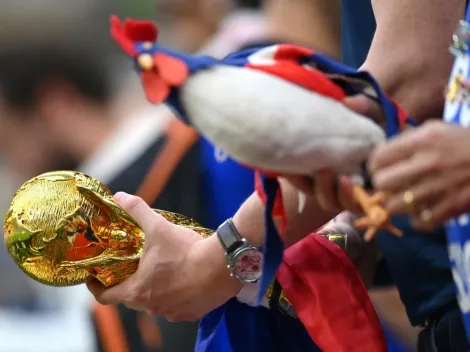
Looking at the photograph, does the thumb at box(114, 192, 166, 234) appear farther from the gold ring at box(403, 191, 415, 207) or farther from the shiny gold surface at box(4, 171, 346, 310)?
the gold ring at box(403, 191, 415, 207)

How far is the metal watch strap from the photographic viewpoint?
85cm

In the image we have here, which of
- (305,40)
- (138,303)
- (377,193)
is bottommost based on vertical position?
(305,40)

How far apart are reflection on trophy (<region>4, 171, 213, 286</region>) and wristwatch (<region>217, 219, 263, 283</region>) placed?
0.27 ft

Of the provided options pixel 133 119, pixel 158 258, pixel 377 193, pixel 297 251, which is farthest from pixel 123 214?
pixel 133 119

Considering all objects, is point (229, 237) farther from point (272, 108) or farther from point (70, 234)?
point (272, 108)

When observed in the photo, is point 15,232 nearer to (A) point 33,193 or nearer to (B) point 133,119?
(A) point 33,193

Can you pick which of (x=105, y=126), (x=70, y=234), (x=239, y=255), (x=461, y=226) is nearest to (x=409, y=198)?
(x=461, y=226)

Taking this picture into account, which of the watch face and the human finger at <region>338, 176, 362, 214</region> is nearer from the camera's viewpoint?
the human finger at <region>338, 176, 362, 214</region>

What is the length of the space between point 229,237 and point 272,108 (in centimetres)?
24

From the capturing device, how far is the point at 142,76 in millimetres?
666

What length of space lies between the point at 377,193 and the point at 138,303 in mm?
318

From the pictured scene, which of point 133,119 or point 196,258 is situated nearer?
point 196,258

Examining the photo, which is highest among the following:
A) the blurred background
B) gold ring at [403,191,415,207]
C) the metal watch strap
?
gold ring at [403,191,415,207]

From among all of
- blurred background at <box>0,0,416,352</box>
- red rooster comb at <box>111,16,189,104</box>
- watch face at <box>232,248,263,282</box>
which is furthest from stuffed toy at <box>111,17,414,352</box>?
blurred background at <box>0,0,416,352</box>
